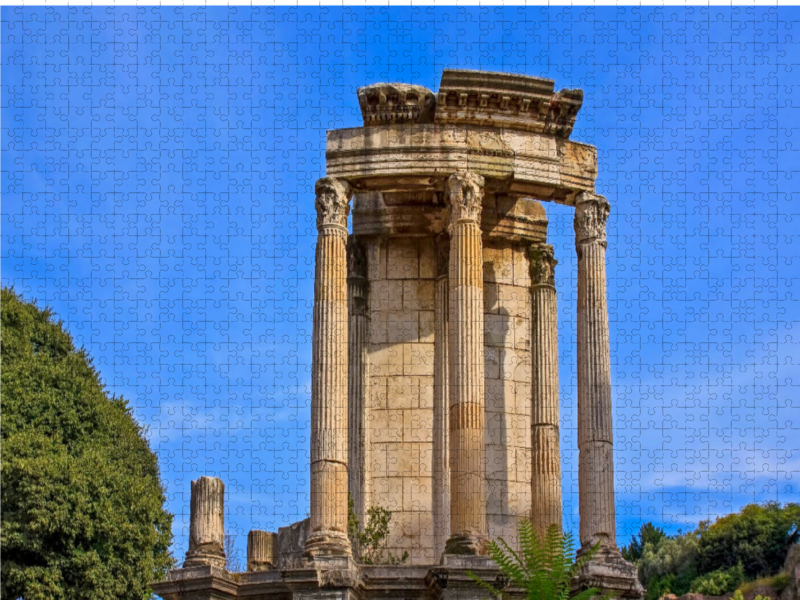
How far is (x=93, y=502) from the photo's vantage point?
132ft

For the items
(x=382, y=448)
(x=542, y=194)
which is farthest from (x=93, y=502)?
(x=542, y=194)

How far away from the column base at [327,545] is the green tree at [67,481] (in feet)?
46.3

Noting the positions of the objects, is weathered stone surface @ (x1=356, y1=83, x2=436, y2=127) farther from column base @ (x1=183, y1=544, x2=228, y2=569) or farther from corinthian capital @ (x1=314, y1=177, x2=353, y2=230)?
column base @ (x1=183, y1=544, x2=228, y2=569)

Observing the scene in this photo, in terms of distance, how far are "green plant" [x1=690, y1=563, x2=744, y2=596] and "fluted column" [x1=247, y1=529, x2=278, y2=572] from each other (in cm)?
5026

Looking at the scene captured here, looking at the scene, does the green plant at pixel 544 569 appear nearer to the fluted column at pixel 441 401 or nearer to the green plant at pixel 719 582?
the fluted column at pixel 441 401

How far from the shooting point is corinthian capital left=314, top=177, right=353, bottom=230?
1167 inches

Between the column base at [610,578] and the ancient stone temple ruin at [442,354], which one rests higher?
the ancient stone temple ruin at [442,354]

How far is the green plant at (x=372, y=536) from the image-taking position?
2920 cm

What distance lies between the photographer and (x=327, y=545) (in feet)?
88.3

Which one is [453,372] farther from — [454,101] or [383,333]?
[454,101]

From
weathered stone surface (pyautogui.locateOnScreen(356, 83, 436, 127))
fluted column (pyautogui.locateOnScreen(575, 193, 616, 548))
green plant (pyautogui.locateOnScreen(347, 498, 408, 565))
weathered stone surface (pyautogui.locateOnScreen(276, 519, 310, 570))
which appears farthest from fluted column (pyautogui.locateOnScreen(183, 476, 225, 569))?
weathered stone surface (pyautogui.locateOnScreen(356, 83, 436, 127))

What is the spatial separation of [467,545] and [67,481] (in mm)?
17034

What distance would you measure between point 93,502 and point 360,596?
15612mm

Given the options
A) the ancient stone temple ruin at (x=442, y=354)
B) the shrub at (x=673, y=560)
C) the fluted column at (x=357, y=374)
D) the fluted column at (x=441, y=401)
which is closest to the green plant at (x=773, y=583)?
the shrub at (x=673, y=560)
